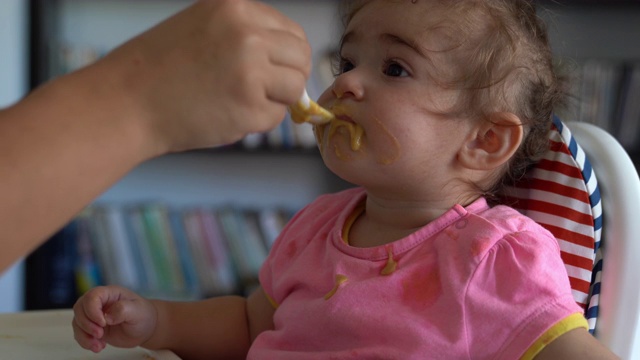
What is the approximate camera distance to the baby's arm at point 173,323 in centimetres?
92

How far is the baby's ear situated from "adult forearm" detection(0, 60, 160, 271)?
1.63ft

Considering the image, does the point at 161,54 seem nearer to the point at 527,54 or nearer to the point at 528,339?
the point at 528,339

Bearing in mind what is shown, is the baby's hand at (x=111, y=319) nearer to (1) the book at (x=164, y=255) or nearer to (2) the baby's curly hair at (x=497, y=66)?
(2) the baby's curly hair at (x=497, y=66)

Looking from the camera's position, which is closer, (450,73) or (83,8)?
(450,73)

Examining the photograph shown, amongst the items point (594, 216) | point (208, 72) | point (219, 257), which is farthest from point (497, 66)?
point (219, 257)

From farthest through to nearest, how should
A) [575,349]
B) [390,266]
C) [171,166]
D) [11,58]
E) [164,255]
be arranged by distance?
1. [171,166]
2. [164,255]
3. [11,58]
4. [390,266]
5. [575,349]

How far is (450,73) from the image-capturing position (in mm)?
940

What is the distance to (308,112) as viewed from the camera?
0.81 m

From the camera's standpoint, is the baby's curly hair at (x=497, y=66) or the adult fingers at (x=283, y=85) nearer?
the adult fingers at (x=283, y=85)

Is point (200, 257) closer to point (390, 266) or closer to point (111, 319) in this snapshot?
point (111, 319)

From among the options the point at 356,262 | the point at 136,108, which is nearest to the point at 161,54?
the point at 136,108

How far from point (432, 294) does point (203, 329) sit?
1.11 feet

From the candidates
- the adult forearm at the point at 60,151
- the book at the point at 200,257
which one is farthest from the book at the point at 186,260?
the adult forearm at the point at 60,151

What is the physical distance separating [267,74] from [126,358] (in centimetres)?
48
